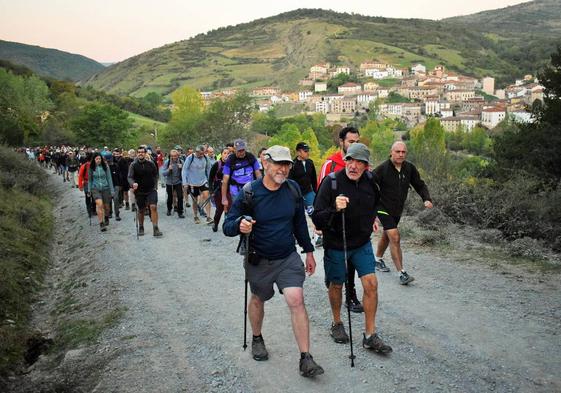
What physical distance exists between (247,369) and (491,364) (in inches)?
85.3

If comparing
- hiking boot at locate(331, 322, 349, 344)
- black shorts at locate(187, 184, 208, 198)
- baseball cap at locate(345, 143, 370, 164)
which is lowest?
hiking boot at locate(331, 322, 349, 344)

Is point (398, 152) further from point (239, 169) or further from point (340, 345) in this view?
point (239, 169)

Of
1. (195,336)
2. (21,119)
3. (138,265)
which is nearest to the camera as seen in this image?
(195,336)

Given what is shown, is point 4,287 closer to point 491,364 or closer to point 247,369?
point 247,369

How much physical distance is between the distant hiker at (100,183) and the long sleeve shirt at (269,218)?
899cm

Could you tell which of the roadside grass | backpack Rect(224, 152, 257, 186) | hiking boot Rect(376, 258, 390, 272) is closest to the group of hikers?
hiking boot Rect(376, 258, 390, 272)

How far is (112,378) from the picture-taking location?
4.69 m

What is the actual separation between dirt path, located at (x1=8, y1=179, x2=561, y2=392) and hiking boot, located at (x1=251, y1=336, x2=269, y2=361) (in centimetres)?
8

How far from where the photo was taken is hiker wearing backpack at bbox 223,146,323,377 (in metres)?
4.31

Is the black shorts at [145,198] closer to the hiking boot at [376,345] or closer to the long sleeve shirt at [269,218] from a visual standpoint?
the long sleeve shirt at [269,218]

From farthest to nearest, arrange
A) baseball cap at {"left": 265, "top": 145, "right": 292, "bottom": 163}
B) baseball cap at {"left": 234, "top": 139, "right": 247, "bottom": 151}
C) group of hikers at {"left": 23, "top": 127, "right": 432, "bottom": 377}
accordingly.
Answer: baseball cap at {"left": 234, "top": 139, "right": 247, "bottom": 151}
group of hikers at {"left": 23, "top": 127, "right": 432, "bottom": 377}
baseball cap at {"left": 265, "top": 145, "right": 292, "bottom": 163}

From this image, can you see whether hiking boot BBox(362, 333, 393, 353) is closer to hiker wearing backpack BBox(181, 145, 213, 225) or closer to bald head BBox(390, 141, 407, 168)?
bald head BBox(390, 141, 407, 168)

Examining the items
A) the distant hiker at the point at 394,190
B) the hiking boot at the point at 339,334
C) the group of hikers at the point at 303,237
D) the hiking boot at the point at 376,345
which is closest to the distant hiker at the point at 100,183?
the distant hiker at the point at 394,190

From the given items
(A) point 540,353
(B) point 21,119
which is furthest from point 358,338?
(B) point 21,119
